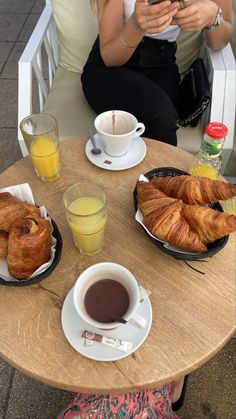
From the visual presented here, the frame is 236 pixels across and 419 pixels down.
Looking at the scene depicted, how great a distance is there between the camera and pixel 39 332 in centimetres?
75

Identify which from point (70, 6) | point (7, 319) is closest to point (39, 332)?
point (7, 319)

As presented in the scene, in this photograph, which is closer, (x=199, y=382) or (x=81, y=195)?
(x=81, y=195)

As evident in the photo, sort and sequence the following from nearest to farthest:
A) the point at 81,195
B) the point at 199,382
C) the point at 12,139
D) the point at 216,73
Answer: the point at 81,195 < the point at 199,382 < the point at 216,73 < the point at 12,139

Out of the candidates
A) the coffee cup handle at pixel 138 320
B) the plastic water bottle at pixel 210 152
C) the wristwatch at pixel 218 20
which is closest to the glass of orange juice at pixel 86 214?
the coffee cup handle at pixel 138 320

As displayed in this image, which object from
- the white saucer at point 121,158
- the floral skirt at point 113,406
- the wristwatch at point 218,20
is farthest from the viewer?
the wristwatch at point 218,20

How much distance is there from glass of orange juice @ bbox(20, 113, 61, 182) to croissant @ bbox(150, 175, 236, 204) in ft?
1.08

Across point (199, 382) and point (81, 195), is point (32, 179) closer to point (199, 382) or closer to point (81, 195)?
point (81, 195)

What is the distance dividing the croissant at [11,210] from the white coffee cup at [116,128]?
0.30m

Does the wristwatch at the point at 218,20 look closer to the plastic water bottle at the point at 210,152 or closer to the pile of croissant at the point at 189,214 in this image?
the plastic water bottle at the point at 210,152

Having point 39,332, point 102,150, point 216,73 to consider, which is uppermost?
point 216,73

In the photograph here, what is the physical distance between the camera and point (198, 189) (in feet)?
2.79

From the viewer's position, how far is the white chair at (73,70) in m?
1.39

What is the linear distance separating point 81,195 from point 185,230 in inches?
10.5

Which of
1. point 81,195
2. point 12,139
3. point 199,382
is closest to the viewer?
point 81,195
